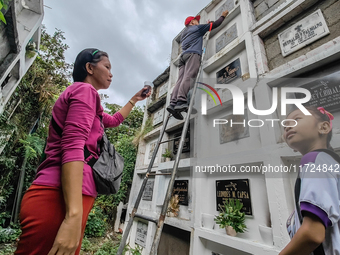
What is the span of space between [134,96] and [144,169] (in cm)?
274

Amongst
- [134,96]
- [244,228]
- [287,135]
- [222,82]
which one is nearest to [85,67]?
[134,96]

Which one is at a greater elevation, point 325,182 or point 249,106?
point 249,106

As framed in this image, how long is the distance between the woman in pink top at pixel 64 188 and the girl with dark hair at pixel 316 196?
1.23 meters

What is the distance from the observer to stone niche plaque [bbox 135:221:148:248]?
3.43 meters

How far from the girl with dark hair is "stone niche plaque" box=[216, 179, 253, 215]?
635 millimetres

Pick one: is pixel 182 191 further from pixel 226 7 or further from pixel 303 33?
pixel 226 7

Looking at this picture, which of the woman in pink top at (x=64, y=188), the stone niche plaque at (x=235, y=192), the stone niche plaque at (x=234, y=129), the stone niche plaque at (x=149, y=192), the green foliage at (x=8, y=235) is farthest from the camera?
the green foliage at (x=8, y=235)

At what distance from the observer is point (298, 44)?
224 centimetres

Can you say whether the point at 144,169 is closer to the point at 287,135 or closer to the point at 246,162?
the point at 246,162

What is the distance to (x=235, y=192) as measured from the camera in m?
2.20

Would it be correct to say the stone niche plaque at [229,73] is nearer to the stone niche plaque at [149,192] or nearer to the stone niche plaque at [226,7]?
the stone niche plaque at [226,7]

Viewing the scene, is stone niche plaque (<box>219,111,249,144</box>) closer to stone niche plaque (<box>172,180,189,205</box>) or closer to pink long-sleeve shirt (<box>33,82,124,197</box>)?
stone niche plaque (<box>172,180,189,205</box>)

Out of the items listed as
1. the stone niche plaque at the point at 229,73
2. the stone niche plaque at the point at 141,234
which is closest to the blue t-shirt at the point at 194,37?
the stone niche plaque at the point at 229,73

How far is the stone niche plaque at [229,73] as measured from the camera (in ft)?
9.58
